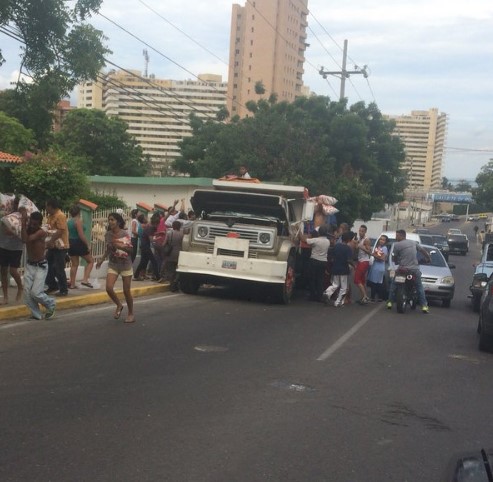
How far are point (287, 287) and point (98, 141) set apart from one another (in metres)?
42.8

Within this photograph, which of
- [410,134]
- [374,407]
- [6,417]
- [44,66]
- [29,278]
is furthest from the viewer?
[410,134]

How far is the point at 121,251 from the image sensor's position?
34.1 ft

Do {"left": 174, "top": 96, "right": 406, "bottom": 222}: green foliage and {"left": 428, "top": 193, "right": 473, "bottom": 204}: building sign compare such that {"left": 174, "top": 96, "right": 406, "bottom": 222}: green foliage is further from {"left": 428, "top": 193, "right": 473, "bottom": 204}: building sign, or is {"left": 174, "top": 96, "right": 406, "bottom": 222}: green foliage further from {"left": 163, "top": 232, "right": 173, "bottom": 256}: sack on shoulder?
{"left": 428, "top": 193, "right": 473, "bottom": 204}: building sign

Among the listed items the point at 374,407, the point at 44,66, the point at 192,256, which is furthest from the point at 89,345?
the point at 192,256

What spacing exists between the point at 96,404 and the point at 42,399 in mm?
517

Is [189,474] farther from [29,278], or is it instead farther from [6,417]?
[29,278]

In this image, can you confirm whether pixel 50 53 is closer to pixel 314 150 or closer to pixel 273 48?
pixel 314 150

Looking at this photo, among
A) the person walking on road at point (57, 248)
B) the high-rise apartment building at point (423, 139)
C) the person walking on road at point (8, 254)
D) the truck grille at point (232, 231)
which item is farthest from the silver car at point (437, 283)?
the high-rise apartment building at point (423, 139)

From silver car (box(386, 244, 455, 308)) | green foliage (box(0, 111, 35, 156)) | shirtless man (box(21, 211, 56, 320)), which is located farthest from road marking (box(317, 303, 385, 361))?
green foliage (box(0, 111, 35, 156))

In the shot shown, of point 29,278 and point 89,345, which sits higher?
point 29,278

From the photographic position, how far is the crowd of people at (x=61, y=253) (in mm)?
9906

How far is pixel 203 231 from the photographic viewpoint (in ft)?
47.3

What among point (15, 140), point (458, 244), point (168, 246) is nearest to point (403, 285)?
point (168, 246)

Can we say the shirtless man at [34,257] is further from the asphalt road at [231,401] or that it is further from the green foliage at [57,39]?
the green foliage at [57,39]
